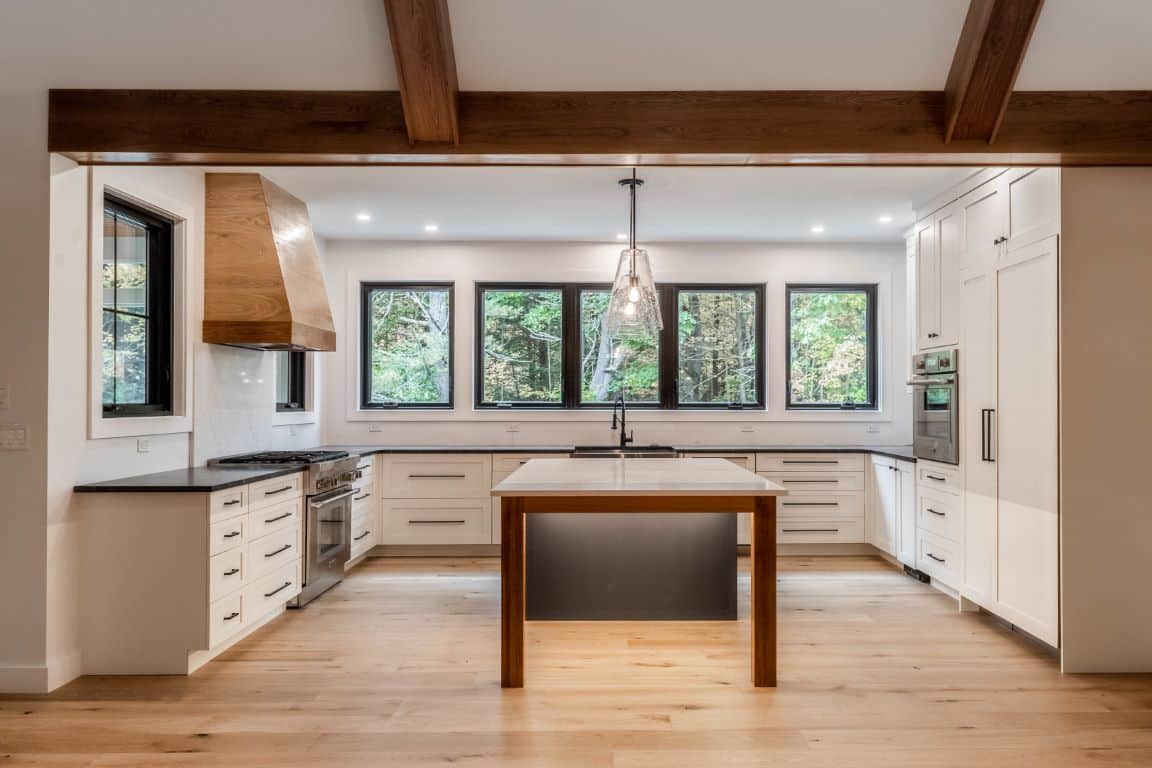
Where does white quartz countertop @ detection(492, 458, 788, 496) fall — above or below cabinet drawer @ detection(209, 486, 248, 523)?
above

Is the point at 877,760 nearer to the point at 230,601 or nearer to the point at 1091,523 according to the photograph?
the point at 1091,523

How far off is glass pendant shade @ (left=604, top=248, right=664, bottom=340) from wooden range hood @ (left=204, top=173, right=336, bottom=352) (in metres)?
1.87

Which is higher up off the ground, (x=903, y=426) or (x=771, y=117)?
(x=771, y=117)

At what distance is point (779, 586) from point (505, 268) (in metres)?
3.26

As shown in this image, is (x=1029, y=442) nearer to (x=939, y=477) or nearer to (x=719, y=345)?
(x=939, y=477)

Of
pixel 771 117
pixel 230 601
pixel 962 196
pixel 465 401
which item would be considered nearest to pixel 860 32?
pixel 771 117

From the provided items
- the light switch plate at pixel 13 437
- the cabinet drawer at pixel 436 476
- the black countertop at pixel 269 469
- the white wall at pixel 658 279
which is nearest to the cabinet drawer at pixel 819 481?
the black countertop at pixel 269 469

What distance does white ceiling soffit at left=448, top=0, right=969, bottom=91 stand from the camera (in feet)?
9.28

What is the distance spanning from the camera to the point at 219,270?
4.22 metres

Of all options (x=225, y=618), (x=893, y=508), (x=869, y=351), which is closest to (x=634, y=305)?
(x=225, y=618)

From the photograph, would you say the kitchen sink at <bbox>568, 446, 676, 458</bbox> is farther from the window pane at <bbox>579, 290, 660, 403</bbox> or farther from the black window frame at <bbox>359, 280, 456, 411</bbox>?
the black window frame at <bbox>359, 280, 456, 411</bbox>

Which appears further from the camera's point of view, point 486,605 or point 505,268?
point 505,268

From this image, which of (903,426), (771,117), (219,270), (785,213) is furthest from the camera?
(903,426)

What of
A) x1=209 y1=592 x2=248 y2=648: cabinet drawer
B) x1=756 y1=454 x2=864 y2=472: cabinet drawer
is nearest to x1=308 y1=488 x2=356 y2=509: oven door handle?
x1=209 y1=592 x2=248 y2=648: cabinet drawer
